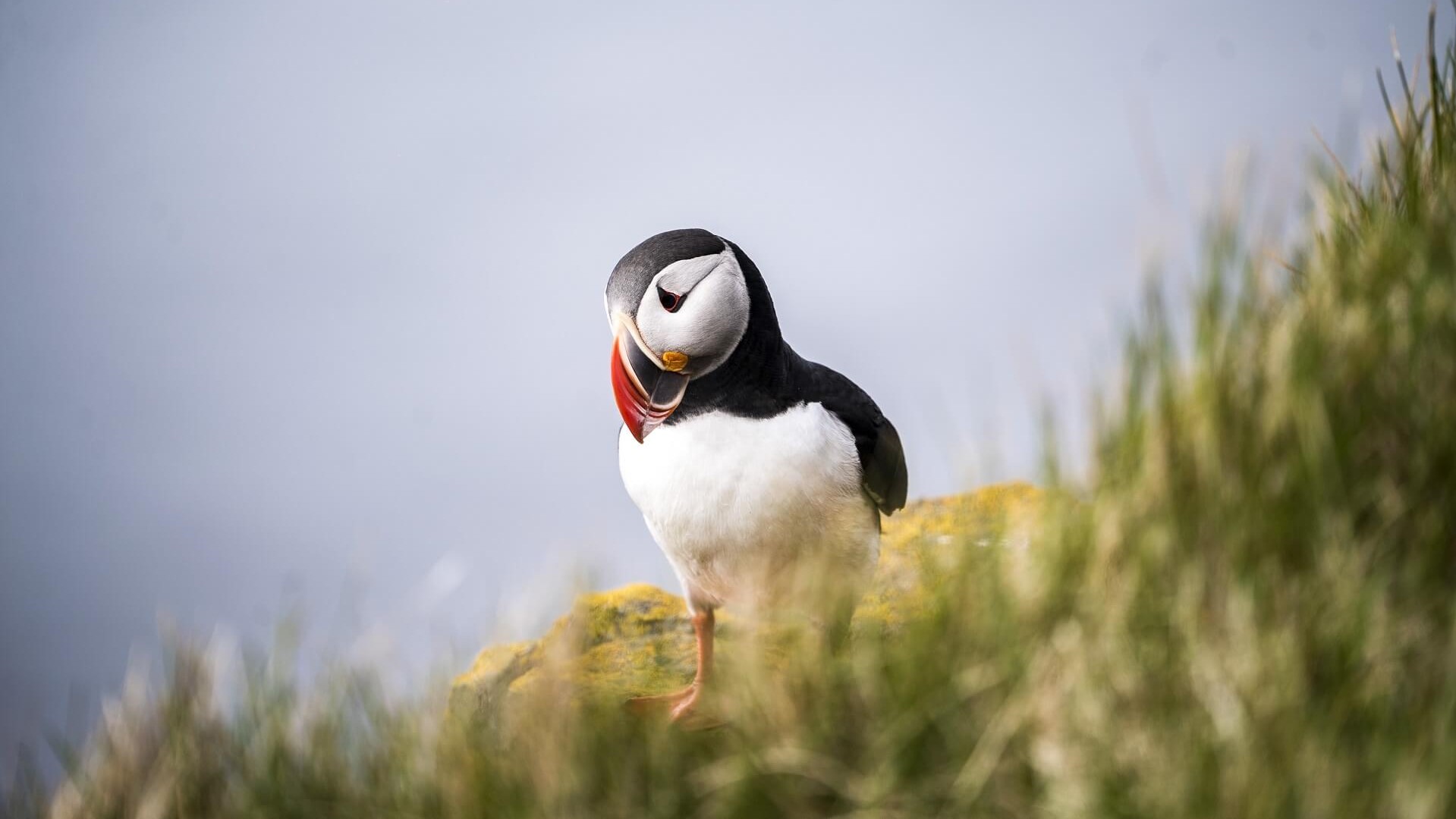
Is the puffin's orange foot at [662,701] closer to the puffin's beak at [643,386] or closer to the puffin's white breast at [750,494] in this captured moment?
the puffin's white breast at [750,494]

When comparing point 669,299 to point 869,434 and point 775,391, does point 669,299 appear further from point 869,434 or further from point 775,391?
point 869,434

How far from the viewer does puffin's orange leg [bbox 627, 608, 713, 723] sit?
267 cm

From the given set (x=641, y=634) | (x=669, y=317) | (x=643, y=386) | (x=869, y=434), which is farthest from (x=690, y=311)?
(x=641, y=634)

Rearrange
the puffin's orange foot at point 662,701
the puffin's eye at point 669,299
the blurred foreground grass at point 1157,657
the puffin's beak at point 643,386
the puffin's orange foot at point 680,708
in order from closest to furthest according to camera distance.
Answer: the blurred foreground grass at point 1157,657
the puffin's orange foot at point 680,708
the puffin's orange foot at point 662,701
the puffin's eye at point 669,299
the puffin's beak at point 643,386

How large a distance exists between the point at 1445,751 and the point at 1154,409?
2.11 feet

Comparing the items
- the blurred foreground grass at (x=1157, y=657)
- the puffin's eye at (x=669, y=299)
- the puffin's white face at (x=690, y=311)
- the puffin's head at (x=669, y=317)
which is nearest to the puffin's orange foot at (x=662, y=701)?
the blurred foreground grass at (x=1157, y=657)

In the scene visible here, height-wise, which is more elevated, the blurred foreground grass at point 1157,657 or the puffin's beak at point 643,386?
the puffin's beak at point 643,386

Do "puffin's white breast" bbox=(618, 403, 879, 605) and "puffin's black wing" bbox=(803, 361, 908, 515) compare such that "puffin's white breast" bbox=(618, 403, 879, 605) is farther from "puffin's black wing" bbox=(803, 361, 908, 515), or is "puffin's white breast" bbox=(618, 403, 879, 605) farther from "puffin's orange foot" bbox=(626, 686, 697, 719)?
"puffin's orange foot" bbox=(626, 686, 697, 719)

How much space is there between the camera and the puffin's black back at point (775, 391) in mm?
3232

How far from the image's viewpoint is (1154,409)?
6.55 ft

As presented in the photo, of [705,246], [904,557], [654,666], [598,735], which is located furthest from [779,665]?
[904,557]

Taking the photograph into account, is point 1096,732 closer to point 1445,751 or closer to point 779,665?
point 1445,751

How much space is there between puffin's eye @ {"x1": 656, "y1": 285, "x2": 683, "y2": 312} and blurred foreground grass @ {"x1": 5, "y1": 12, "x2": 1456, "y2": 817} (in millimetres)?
984

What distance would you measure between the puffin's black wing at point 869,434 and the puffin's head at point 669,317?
1.30 feet
